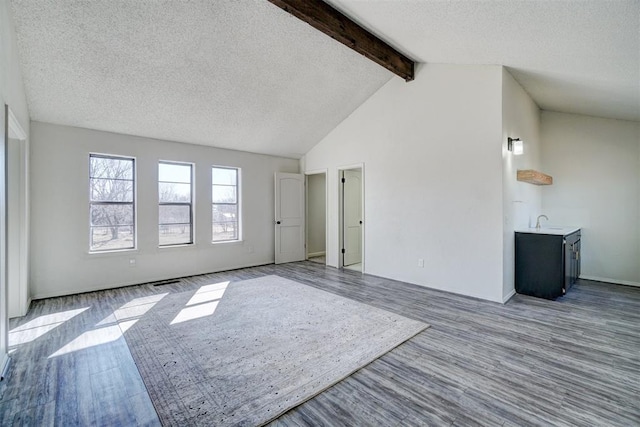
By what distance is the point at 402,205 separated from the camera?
4945 mm

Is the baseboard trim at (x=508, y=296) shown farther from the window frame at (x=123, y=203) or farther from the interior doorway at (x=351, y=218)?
the window frame at (x=123, y=203)

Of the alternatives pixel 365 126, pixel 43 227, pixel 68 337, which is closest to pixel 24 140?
pixel 43 227

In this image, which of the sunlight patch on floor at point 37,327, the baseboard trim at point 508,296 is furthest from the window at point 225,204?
the baseboard trim at point 508,296

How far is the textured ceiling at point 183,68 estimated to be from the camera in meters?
3.06

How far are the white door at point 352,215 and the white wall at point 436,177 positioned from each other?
731 millimetres

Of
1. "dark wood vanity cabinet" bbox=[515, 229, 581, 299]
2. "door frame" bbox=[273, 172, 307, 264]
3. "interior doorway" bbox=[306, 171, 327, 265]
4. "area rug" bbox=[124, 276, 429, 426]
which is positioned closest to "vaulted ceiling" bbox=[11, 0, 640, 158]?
"door frame" bbox=[273, 172, 307, 264]

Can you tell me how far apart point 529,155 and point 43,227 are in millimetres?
7390

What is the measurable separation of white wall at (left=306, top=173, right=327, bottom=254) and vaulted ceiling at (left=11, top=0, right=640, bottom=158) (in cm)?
258

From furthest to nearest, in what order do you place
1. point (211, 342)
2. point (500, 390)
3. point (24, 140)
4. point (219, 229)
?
point (219, 229) → point (24, 140) → point (211, 342) → point (500, 390)

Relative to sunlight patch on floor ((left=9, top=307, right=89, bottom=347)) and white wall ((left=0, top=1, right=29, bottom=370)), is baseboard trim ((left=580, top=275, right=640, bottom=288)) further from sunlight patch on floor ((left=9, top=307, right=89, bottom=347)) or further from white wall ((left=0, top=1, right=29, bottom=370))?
sunlight patch on floor ((left=9, top=307, right=89, bottom=347))

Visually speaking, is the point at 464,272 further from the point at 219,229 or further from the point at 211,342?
the point at 219,229

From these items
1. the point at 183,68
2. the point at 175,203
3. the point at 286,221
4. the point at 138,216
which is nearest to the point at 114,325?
the point at 138,216

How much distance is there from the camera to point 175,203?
5.42 metres

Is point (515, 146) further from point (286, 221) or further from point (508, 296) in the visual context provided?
point (286, 221)
